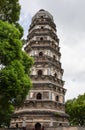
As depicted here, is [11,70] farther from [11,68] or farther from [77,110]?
[77,110]

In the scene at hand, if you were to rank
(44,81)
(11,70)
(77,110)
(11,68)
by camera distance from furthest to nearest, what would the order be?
(77,110), (44,81), (11,68), (11,70)

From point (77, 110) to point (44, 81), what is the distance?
15.7 metres

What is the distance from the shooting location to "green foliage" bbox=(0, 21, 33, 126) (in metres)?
14.2

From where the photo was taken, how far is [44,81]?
87.0 ft

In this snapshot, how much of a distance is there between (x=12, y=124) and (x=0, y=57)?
44.8 feet

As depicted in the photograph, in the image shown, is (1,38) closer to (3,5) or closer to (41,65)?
(3,5)

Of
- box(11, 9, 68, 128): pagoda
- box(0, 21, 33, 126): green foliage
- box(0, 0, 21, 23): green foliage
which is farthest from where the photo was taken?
box(11, 9, 68, 128): pagoda

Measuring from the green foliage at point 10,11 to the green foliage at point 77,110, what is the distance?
84.3 ft

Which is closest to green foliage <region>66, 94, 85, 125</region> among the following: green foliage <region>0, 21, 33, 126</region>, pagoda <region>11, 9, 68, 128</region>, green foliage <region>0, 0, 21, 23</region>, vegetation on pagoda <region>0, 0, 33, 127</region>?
pagoda <region>11, 9, 68, 128</region>

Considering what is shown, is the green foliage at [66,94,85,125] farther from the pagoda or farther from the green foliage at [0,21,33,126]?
the green foliage at [0,21,33,126]

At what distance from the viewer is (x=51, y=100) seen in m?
25.6

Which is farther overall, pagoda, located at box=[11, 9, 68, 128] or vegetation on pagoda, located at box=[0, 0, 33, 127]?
pagoda, located at box=[11, 9, 68, 128]

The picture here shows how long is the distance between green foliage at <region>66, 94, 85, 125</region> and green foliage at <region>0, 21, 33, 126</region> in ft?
84.7

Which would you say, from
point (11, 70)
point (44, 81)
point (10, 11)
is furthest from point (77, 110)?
point (11, 70)
